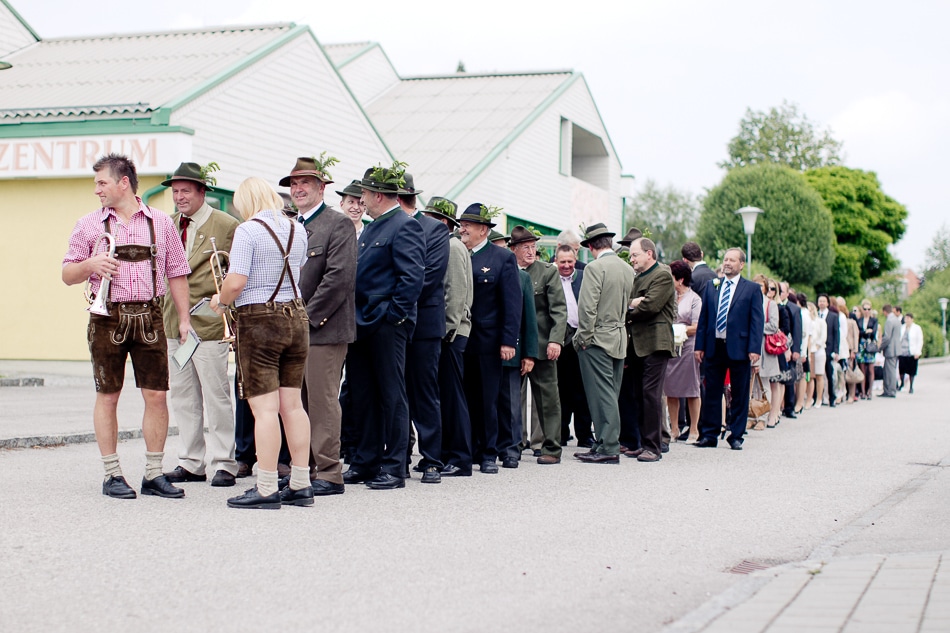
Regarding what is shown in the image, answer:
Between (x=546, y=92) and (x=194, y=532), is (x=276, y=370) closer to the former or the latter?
(x=194, y=532)

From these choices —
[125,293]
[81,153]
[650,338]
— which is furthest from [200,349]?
[81,153]

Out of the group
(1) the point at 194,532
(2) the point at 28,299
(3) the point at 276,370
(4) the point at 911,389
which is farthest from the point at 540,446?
(4) the point at 911,389

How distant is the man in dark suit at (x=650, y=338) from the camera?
10766 mm

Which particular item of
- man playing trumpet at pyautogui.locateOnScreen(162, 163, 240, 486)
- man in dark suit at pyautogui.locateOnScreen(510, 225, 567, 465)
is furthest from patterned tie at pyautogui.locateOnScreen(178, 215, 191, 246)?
man in dark suit at pyautogui.locateOnScreen(510, 225, 567, 465)

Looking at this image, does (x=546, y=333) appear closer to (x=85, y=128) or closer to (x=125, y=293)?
(x=125, y=293)

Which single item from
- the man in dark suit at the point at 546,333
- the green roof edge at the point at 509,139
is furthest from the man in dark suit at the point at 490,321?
the green roof edge at the point at 509,139

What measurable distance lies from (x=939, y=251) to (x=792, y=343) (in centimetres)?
8861

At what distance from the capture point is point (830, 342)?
2038 cm

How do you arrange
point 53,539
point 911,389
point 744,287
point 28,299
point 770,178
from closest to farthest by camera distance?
1. point 53,539
2. point 744,287
3. point 28,299
4. point 911,389
5. point 770,178

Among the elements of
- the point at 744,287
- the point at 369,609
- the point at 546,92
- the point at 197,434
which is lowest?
the point at 369,609

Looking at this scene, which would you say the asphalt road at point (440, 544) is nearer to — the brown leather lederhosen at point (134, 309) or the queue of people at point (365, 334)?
the queue of people at point (365, 334)

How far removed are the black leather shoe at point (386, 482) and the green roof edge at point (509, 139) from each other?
20.5 meters

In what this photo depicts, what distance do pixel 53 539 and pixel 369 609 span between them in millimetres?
2168

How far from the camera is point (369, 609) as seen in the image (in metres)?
4.79
